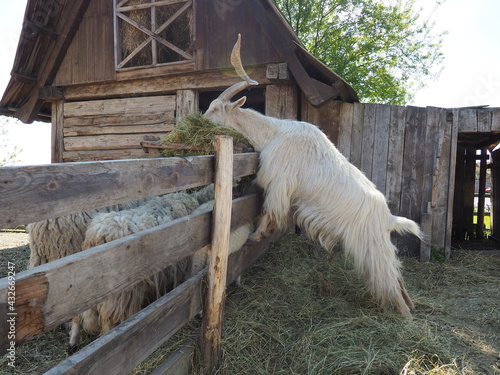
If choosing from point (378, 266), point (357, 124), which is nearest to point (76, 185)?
point (378, 266)

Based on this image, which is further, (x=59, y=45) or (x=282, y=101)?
(x=59, y=45)

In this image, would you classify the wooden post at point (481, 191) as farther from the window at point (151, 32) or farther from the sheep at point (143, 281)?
the sheep at point (143, 281)

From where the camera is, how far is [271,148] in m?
3.57

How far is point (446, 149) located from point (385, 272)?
3158mm

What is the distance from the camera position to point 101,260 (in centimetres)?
140

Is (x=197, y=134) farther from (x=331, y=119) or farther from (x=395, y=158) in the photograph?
(x=395, y=158)

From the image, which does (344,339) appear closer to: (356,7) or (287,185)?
(287,185)

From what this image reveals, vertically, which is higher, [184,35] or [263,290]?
[184,35]

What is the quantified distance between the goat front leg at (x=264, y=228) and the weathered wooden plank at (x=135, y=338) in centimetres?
114

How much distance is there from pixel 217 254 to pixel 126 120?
5.51 metres

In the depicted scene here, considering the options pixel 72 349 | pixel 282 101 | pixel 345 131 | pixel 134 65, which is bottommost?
pixel 72 349

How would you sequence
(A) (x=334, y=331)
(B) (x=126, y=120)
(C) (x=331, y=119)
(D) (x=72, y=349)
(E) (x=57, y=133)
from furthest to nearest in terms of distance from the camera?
1. (E) (x=57, y=133)
2. (B) (x=126, y=120)
3. (C) (x=331, y=119)
4. (A) (x=334, y=331)
5. (D) (x=72, y=349)

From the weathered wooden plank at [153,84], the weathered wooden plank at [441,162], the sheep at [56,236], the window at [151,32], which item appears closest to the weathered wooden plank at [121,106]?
the weathered wooden plank at [153,84]

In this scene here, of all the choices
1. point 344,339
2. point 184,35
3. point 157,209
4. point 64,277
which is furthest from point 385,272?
point 184,35
